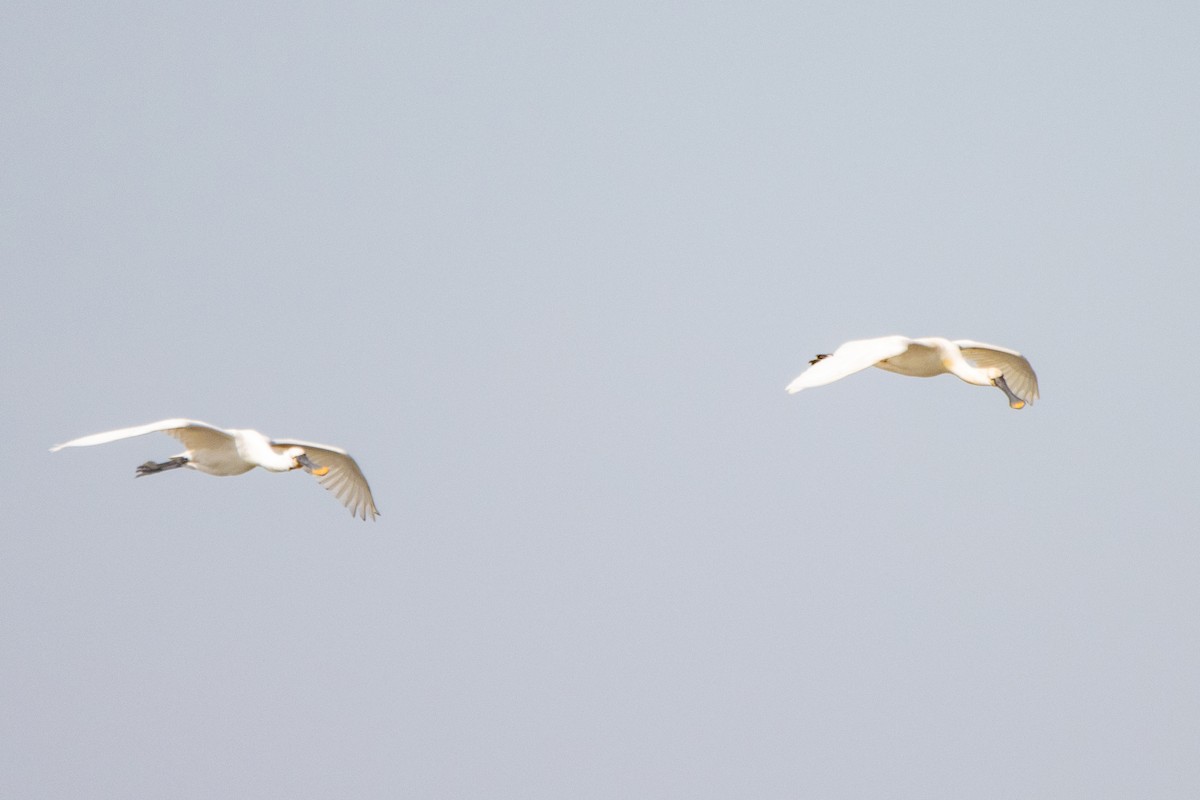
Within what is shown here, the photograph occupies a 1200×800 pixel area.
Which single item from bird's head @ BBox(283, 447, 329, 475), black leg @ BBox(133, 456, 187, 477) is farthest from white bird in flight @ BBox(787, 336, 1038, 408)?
black leg @ BBox(133, 456, 187, 477)

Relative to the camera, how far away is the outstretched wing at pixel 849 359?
77.6 ft

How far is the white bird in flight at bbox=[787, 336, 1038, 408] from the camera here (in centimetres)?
2480

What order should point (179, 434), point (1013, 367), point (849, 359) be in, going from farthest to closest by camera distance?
point (1013, 367), point (179, 434), point (849, 359)

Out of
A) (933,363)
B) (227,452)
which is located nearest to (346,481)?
(227,452)

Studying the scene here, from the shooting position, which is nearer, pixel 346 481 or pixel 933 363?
pixel 933 363

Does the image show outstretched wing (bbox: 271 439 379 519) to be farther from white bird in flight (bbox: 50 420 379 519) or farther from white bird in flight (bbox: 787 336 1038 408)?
white bird in flight (bbox: 787 336 1038 408)

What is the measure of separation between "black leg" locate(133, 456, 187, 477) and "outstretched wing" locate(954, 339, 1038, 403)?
13.1 metres

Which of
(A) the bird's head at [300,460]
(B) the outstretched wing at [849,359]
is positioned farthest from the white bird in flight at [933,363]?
(A) the bird's head at [300,460]

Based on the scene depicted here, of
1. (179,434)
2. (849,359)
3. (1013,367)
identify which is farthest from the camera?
(1013,367)

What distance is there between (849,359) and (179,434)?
10362 mm

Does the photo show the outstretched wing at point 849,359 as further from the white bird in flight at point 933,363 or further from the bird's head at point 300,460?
the bird's head at point 300,460

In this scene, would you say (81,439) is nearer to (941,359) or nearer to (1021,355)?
(941,359)

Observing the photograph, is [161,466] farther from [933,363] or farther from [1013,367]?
[1013,367]

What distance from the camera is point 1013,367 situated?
33.3 metres
